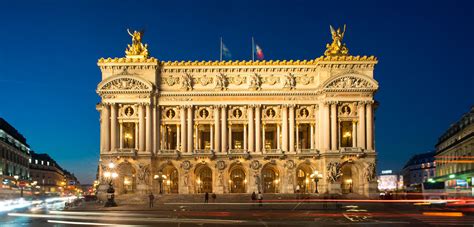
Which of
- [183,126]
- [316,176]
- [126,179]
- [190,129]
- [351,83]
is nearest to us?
[316,176]

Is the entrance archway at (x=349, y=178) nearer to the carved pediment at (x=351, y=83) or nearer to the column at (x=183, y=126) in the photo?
the carved pediment at (x=351, y=83)

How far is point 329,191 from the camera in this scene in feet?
289

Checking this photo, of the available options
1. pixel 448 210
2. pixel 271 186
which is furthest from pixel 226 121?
pixel 448 210

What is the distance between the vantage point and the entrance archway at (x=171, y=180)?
9415cm

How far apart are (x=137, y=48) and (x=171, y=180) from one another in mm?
21421

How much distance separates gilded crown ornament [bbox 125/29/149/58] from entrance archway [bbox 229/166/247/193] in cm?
2281

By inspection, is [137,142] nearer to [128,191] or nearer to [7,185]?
[128,191]

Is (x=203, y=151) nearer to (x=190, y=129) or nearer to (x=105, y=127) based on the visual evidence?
(x=190, y=129)

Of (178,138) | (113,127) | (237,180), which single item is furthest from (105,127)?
(237,180)

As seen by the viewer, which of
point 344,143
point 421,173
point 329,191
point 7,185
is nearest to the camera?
point 329,191

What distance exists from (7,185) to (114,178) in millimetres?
44675

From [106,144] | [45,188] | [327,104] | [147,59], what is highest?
[147,59]

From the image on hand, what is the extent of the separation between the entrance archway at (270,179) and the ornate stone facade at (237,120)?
0.53 ft

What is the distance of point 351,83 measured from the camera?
91125mm
